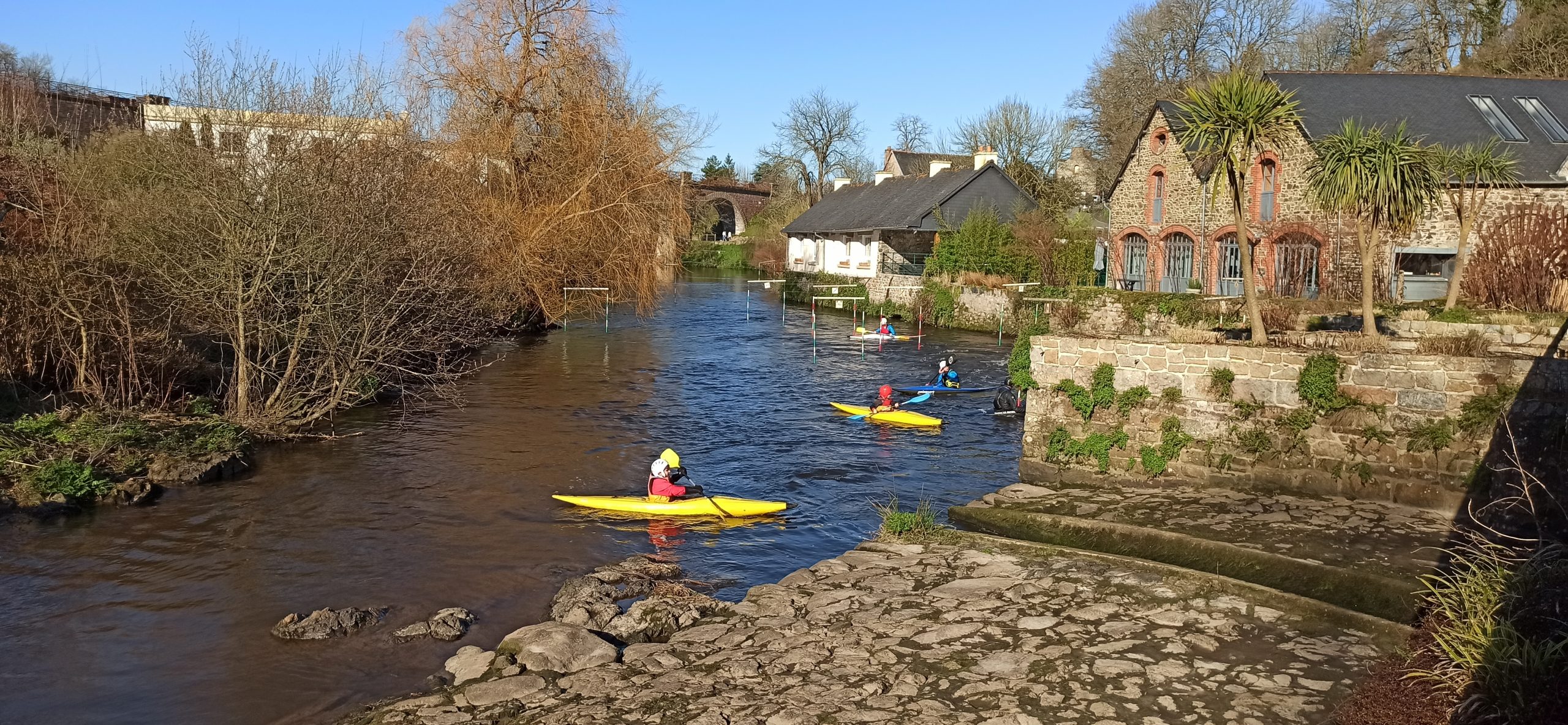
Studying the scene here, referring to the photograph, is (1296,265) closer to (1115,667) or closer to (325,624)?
(1115,667)

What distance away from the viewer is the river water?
771cm

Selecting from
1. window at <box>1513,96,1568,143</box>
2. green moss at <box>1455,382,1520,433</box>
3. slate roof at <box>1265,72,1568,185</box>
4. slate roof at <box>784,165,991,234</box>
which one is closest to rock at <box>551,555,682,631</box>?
green moss at <box>1455,382,1520,433</box>

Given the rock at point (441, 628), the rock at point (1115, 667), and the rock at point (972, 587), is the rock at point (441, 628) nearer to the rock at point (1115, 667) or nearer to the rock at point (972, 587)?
the rock at point (972, 587)

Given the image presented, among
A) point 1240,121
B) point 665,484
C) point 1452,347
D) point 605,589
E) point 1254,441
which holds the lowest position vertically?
point 605,589

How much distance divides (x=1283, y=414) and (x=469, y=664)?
26.3 feet

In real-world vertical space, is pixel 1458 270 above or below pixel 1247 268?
above

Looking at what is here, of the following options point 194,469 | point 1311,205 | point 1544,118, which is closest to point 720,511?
point 194,469

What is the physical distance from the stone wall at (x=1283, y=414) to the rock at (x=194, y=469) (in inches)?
381

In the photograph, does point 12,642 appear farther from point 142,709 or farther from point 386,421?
point 386,421

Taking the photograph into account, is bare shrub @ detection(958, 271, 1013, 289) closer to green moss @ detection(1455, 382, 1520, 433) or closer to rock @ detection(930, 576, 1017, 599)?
green moss @ detection(1455, 382, 1520, 433)

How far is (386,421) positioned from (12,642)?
9210 millimetres

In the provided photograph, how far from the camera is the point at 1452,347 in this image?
36.6 ft

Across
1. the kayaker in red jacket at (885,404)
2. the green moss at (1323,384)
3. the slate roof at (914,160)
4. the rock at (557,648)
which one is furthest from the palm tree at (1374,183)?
the slate roof at (914,160)

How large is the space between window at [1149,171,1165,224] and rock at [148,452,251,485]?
23.7 meters
